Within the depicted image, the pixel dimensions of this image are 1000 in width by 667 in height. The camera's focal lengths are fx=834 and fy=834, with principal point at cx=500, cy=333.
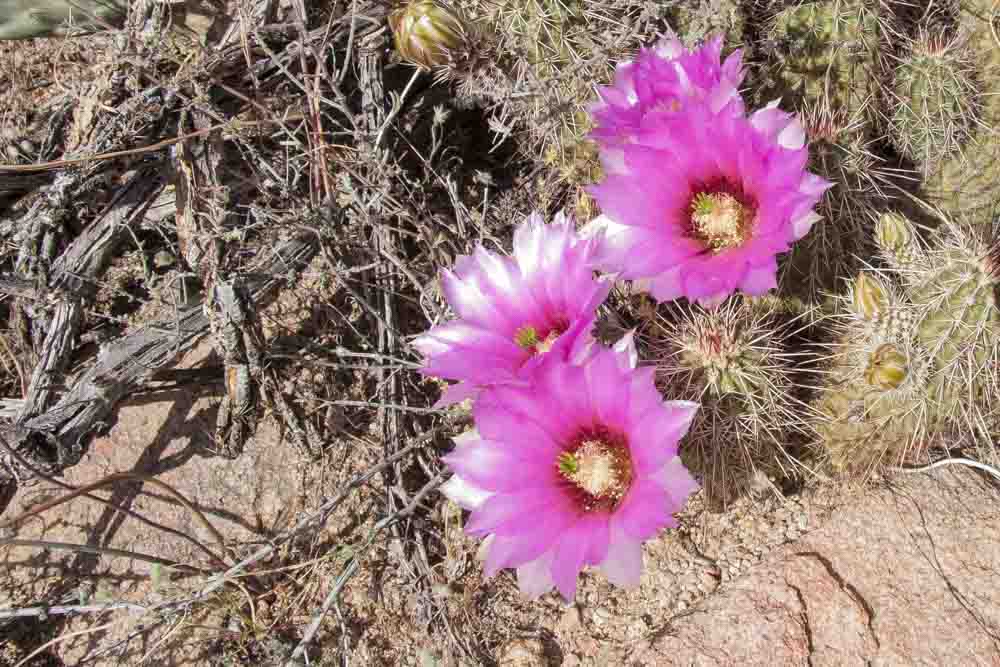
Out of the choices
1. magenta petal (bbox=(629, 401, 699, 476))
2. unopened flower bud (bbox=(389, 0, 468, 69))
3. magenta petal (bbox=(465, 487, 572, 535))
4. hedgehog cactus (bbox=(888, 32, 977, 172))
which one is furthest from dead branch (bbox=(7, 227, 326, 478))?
hedgehog cactus (bbox=(888, 32, 977, 172))

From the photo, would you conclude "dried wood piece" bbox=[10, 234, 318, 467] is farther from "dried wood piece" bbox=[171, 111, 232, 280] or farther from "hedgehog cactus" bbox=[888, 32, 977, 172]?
"hedgehog cactus" bbox=[888, 32, 977, 172]

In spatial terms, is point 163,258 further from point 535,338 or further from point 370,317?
point 535,338

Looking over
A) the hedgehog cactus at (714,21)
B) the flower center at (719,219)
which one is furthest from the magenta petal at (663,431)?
the hedgehog cactus at (714,21)

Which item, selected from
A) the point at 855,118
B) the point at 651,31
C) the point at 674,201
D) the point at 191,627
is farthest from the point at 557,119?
the point at 191,627

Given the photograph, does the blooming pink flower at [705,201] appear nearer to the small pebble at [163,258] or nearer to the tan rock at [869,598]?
the tan rock at [869,598]

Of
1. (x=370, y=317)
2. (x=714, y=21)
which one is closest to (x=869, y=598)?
(x=714, y=21)

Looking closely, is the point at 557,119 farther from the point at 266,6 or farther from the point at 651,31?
the point at 266,6
